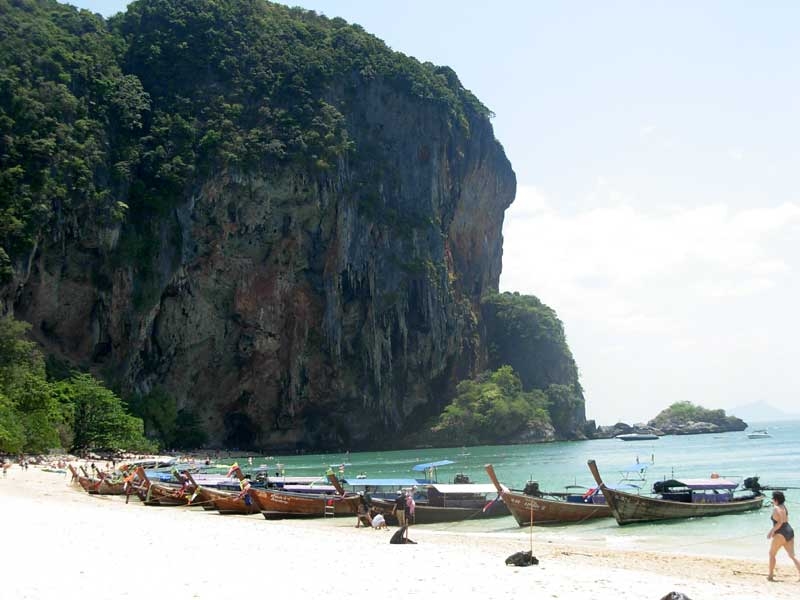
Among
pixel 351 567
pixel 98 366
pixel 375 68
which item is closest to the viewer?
pixel 351 567

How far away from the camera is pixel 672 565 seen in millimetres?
17969

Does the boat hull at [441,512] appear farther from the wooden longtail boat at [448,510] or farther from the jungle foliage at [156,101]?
the jungle foliage at [156,101]

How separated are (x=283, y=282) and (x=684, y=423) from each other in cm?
8440

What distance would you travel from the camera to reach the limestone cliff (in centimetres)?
7394

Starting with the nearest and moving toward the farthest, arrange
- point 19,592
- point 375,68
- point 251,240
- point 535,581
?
point 19,592, point 535,581, point 251,240, point 375,68

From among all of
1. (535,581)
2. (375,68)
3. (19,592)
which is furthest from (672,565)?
(375,68)

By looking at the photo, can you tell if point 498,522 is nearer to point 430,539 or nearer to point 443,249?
point 430,539

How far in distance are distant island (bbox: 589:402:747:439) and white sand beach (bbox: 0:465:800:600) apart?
372 feet

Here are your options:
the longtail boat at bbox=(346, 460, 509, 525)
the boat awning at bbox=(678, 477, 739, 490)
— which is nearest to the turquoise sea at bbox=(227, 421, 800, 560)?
the longtail boat at bbox=(346, 460, 509, 525)

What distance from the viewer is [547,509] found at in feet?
86.1

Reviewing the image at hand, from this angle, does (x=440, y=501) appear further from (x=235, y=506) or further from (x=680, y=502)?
(x=680, y=502)

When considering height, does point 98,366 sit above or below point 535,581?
above

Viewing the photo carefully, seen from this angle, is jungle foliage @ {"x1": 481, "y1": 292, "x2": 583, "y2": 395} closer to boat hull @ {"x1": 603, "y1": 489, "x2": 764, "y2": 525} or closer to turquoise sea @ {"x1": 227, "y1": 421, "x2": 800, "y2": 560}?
turquoise sea @ {"x1": 227, "y1": 421, "x2": 800, "y2": 560}

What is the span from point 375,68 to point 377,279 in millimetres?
29027
